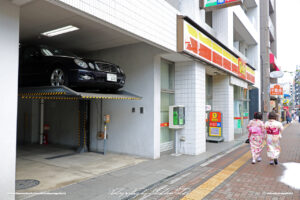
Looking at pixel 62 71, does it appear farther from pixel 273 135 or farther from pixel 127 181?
pixel 273 135

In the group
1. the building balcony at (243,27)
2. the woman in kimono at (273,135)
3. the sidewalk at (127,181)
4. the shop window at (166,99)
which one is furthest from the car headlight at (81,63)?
A: the building balcony at (243,27)

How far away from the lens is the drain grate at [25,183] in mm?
4809

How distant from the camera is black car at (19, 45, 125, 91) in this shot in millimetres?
5941

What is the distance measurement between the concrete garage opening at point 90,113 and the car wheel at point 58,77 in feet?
1.39

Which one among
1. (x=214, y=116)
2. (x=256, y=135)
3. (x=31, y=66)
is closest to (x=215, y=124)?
(x=214, y=116)

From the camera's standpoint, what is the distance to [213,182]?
5.38 meters

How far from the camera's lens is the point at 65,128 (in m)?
10.0

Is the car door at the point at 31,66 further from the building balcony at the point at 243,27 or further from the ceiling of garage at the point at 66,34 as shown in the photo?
the building balcony at the point at 243,27

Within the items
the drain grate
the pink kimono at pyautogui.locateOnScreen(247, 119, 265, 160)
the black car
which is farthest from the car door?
the pink kimono at pyautogui.locateOnScreen(247, 119, 265, 160)

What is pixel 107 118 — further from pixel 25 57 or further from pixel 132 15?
pixel 132 15

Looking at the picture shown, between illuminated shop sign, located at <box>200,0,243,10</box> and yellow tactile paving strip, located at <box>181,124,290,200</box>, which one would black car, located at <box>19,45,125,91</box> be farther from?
illuminated shop sign, located at <box>200,0,243,10</box>

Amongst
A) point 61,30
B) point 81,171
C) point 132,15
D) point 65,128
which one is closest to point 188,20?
point 132,15

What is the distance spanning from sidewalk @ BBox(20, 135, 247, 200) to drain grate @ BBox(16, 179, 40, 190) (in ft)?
2.11

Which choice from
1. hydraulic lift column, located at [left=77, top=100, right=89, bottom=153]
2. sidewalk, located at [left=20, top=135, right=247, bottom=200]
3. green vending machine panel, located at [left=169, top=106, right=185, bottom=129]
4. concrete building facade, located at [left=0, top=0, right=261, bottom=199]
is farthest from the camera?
hydraulic lift column, located at [left=77, top=100, right=89, bottom=153]
